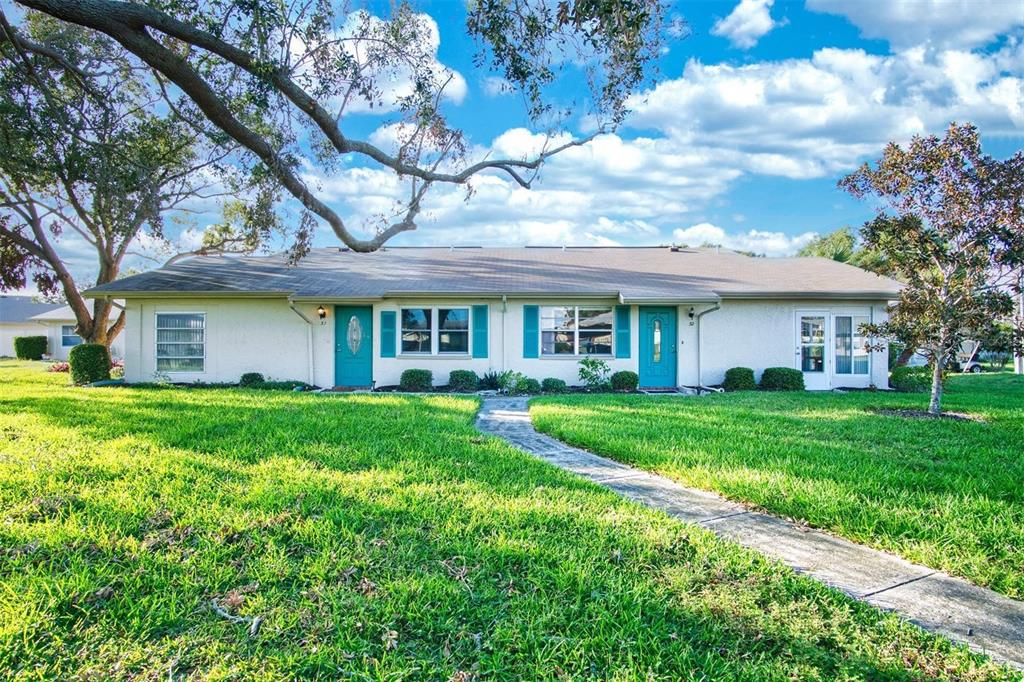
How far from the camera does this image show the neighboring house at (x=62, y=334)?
103 ft

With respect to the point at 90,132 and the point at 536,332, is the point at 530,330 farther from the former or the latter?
the point at 90,132

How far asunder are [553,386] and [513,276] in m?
3.57

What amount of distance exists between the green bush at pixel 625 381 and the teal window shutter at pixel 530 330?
7.13 ft

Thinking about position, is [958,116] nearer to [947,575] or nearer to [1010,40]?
[1010,40]

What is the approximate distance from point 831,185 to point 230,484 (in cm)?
1060

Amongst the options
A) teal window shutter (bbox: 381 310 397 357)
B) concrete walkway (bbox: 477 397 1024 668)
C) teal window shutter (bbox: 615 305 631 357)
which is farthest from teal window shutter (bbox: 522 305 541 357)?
concrete walkway (bbox: 477 397 1024 668)

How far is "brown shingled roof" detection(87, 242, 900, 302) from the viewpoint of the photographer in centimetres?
1332

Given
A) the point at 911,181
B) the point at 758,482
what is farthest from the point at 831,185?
the point at 758,482

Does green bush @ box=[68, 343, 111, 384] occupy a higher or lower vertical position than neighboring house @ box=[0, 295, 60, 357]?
lower

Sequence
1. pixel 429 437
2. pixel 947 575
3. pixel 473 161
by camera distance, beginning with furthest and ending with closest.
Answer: pixel 473 161 → pixel 429 437 → pixel 947 575

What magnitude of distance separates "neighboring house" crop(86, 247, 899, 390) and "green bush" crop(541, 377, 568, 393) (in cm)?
47

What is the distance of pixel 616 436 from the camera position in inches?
265

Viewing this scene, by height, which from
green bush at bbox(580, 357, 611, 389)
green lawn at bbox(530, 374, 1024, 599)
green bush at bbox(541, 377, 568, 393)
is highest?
green bush at bbox(580, 357, 611, 389)

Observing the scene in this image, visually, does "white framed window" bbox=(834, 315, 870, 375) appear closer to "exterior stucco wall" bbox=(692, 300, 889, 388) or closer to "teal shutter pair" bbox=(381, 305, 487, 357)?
"exterior stucco wall" bbox=(692, 300, 889, 388)
